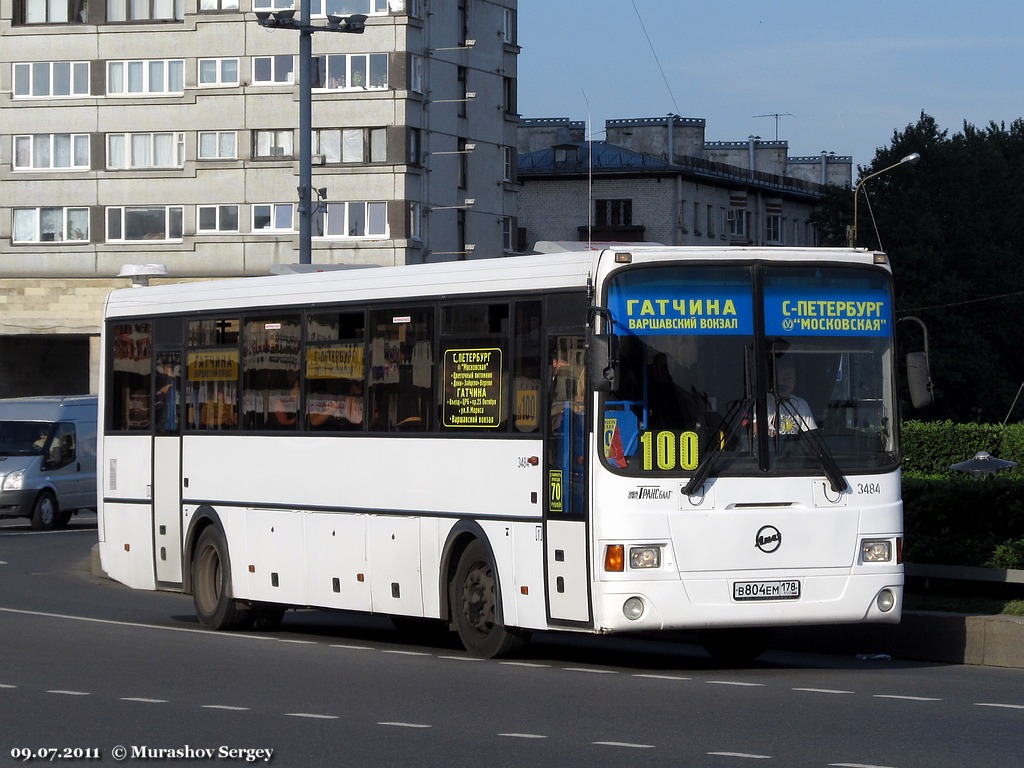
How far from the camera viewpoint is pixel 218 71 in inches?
2948

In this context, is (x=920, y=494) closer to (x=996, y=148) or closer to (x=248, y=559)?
(x=248, y=559)

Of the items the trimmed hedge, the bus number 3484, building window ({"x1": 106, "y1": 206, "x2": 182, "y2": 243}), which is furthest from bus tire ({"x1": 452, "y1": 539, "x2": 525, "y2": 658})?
building window ({"x1": 106, "y1": 206, "x2": 182, "y2": 243})

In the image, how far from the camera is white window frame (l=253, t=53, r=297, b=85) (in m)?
73.9

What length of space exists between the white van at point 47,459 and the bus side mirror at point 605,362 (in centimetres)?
2673

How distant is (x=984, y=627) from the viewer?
15.2 m

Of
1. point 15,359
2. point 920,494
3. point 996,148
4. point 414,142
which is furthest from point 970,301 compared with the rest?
point 920,494

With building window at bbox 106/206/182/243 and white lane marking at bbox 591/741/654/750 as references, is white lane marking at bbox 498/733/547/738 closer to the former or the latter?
white lane marking at bbox 591/741/654/750

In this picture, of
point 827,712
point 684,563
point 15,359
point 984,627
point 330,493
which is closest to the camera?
point 827,712

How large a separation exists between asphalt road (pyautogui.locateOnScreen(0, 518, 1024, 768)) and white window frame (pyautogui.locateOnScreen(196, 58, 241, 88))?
5803cm

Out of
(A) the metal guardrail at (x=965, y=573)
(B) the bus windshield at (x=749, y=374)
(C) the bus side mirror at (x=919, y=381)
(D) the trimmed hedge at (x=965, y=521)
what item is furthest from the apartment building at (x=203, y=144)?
(C) the bus side mirror at (x=919, y=381)

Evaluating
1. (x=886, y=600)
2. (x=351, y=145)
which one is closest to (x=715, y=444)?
(x=886, y=600)

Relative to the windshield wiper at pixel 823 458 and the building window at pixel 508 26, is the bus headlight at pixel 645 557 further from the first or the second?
the building window at pixel 508 26

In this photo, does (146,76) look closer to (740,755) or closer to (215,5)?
(215,5)

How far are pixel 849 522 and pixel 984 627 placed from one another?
5.73 feet
